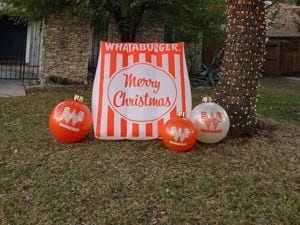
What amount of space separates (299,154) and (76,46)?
8.13 meters

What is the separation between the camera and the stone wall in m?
11.7

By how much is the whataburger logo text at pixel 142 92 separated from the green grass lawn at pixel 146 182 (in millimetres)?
370

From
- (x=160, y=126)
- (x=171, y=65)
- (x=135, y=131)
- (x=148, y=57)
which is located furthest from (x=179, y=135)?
(x=148, y=57)

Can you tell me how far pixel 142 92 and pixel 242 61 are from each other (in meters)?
1.32

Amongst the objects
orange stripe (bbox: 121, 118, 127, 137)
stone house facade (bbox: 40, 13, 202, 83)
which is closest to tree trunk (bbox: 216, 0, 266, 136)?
orange stripe (bbox: 121, 118, 127, 137)

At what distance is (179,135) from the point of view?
468cm

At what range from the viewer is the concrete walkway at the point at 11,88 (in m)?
9.65

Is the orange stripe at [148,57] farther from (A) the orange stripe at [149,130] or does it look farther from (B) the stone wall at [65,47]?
(B) the stone wall at [65,47]

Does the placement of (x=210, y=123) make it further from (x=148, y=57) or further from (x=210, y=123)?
(x=148, y=57)

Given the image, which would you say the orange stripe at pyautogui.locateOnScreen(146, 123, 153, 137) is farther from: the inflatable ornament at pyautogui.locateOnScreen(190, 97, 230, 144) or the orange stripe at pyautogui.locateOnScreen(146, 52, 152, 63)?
the orange stripe at pyautogui.locateOnScreen(146, 52, 152, 63)

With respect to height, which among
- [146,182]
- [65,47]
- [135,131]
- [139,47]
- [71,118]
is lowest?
[146,182]

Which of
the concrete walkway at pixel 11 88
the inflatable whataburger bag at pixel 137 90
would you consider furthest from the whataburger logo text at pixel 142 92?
the concrete walkway at pixel 11 88

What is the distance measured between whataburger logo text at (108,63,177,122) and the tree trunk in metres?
0.76

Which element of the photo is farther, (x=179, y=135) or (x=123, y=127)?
(x=123, y=127)
